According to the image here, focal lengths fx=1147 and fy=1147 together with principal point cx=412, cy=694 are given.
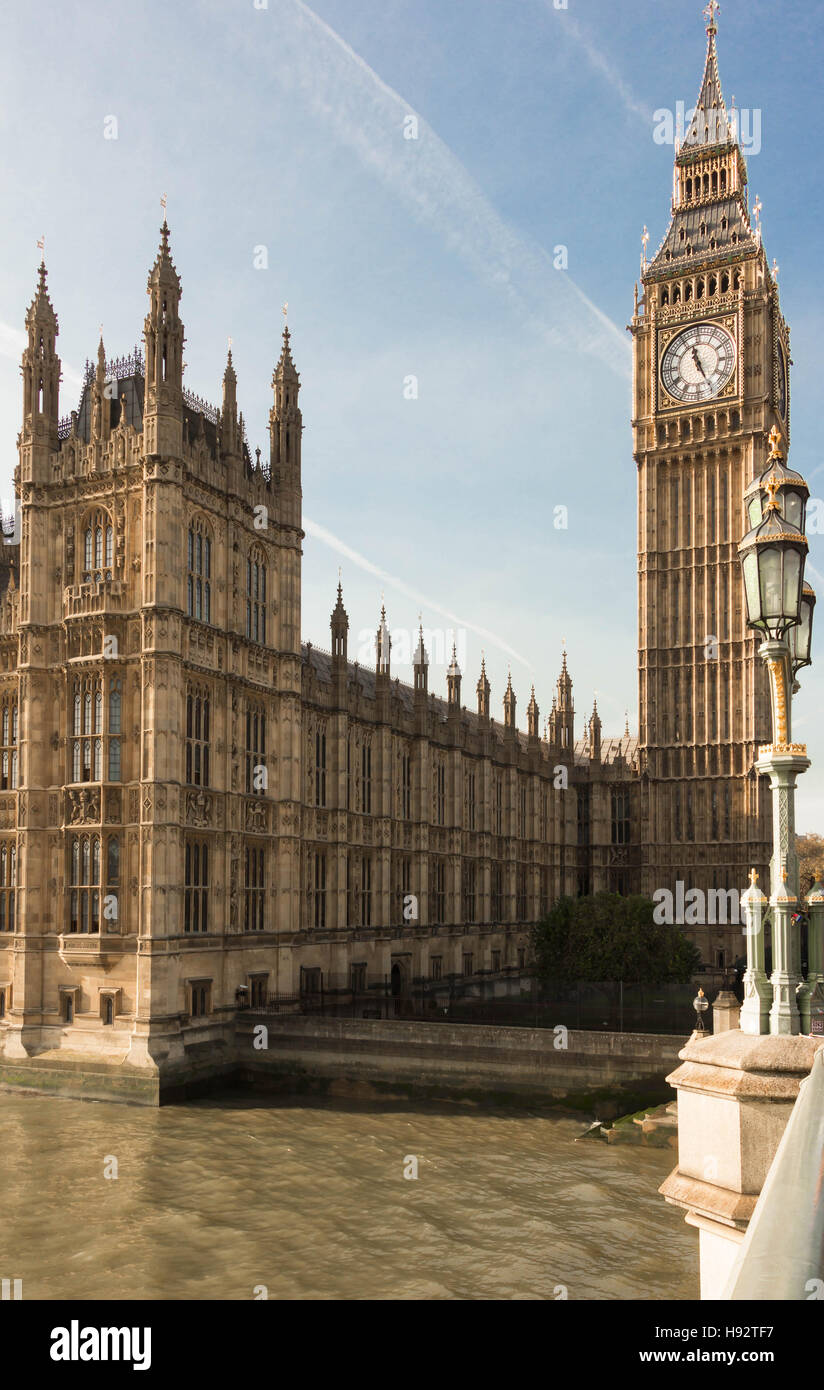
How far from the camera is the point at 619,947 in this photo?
56219 millimetres

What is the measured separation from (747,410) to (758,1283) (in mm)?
79764

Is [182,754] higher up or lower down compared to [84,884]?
higher up

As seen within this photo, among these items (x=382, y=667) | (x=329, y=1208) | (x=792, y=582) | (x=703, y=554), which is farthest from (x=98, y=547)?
(x=703, y=554)

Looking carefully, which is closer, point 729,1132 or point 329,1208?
point 729,1132

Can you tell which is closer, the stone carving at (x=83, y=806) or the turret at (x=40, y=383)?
the stone carving at (x=83, y=806)

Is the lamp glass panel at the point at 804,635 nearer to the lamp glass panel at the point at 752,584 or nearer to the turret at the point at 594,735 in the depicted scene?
the lamp glass panel at the point at 752,584

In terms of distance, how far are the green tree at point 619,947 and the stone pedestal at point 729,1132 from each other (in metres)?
51.3

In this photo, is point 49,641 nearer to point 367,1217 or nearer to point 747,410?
point 367,1217

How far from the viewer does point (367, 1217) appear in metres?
24.8

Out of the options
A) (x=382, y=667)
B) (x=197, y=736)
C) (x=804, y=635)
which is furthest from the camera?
(x=382, y=667)

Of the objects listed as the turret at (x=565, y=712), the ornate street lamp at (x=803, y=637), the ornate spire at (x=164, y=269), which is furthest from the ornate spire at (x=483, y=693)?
the ornate street lamp at (x=803, y=637)

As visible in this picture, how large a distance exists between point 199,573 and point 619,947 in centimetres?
2849

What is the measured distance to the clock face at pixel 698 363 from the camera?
8006cm

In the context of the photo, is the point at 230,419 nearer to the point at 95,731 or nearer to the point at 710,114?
the point at 95,731
